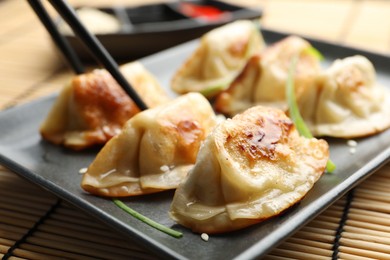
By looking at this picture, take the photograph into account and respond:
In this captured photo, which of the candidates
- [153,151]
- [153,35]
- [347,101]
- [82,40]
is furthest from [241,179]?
[153,35]

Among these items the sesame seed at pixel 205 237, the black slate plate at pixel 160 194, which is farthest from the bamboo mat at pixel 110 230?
the sesame seed at pixel 205 237

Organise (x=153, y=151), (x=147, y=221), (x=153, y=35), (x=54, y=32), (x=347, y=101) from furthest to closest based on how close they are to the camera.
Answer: (x=153, y=35)
(x=347, y=101)
(x=54, y=32)
(x=153, y=151)
(x=147, y=221)

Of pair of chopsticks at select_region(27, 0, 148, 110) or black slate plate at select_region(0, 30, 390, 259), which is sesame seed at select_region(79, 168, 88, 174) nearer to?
black slate plate at select_region(0, 30, 390, 259)

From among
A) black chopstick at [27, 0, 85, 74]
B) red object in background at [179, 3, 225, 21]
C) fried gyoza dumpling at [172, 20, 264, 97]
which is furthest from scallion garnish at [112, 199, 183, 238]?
red object in background at [179, 3, 225, 21]

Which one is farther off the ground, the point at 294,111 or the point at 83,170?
the point at 294,111

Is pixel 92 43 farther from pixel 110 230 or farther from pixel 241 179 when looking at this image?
pixel 241 179

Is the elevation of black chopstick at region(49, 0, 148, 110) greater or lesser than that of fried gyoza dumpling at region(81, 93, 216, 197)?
greater

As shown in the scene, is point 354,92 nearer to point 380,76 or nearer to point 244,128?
point 380,76
